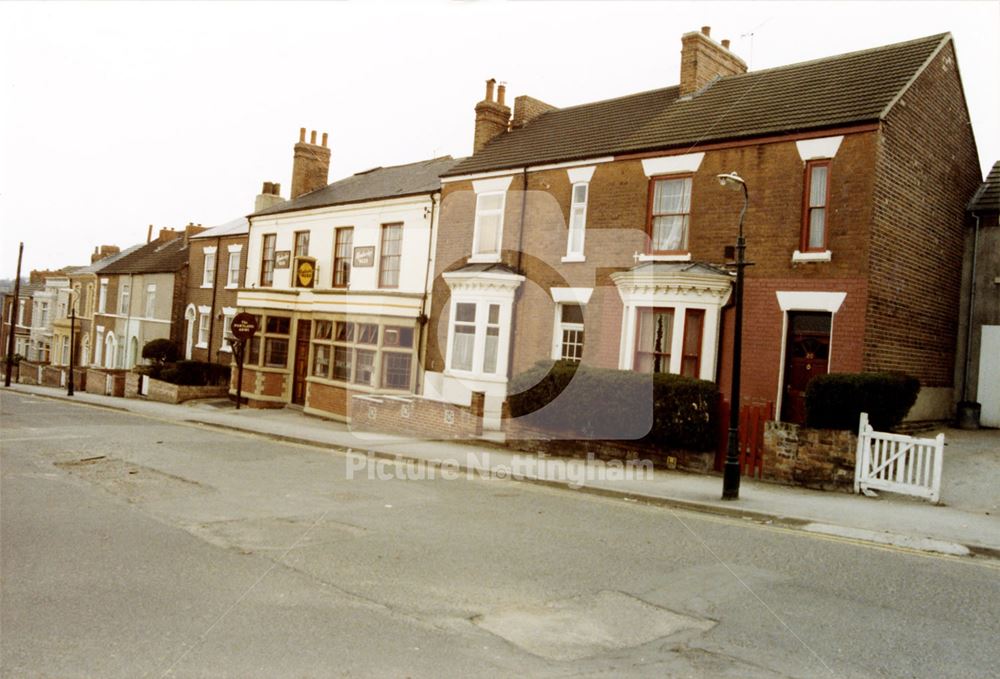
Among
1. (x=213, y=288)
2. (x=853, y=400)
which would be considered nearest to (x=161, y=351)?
(x=213, y=288)

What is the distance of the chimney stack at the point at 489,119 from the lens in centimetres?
2434

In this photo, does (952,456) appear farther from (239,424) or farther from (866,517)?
(239,424)

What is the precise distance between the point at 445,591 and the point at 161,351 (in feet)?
112

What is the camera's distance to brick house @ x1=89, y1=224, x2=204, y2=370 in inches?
1499

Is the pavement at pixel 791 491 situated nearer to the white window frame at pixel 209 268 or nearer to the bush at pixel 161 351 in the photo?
the white window frame at pixel 209 268

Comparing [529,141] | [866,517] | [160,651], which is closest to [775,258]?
[866,517]

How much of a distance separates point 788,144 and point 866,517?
29.3 ft

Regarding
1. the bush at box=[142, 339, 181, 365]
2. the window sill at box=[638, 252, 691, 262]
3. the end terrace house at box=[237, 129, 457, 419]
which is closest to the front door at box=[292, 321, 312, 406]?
the end terrace house at box=[237, 129, 457, 419]

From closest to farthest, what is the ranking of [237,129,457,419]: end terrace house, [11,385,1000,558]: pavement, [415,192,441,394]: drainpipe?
[11,385,1000,558]: pavement, [415,192,441,394]: drainpipe, [237,129,457,419]: end terrace house

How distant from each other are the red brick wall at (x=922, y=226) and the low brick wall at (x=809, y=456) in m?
3.04

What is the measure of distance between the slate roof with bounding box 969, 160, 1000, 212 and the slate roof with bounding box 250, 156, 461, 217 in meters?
15.2

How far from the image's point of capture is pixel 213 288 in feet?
115

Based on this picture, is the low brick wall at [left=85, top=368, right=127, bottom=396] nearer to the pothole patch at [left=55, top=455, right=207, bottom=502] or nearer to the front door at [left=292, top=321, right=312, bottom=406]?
the front door at [left=292, top=321, right=312, bottom=406]

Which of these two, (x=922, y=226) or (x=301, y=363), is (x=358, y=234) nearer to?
(x=301, y=363)
